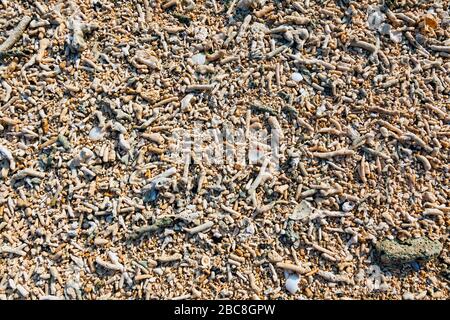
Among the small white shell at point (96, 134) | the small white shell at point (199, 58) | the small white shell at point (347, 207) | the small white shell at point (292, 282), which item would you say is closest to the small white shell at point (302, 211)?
the small white shell at point (347, 207)

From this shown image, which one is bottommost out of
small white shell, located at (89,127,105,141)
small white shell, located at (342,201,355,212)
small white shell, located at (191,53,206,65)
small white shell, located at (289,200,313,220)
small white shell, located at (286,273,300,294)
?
small white shell, located at (286,273,300,294)

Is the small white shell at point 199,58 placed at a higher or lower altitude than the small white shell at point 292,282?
higher

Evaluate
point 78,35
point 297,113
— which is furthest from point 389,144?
point 78,35

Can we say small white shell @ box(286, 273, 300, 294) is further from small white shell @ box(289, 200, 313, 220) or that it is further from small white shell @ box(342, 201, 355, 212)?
small white shell @ box(342, 201, 355, 212)

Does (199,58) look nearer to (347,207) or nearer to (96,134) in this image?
(96,134)

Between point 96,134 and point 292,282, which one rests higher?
point 96,134

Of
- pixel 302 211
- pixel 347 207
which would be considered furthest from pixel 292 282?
pixel 347 207

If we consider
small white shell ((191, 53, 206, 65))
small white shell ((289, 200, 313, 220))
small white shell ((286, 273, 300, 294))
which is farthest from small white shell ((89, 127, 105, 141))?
small white shell ((286, 273, 300, 294))

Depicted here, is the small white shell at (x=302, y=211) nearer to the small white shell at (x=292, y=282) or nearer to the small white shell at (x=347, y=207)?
the small white shell at (x=347, y=207)

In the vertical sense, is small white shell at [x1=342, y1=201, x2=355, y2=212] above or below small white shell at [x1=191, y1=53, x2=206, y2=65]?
below

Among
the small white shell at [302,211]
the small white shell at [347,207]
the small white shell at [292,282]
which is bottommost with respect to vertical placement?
the small white shell at [292,282]

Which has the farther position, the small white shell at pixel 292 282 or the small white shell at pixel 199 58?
the small white shell at pixel 199 58

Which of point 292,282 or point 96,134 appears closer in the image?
point 292,282
